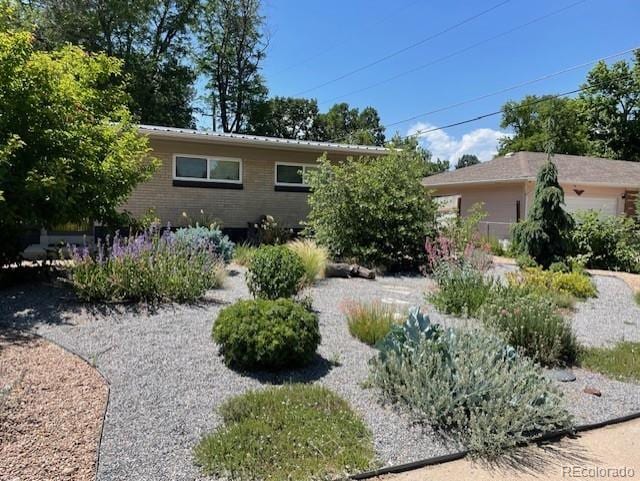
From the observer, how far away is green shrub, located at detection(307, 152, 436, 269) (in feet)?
35.0

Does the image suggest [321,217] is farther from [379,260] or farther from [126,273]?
[126,273]

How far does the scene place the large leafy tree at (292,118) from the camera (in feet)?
105

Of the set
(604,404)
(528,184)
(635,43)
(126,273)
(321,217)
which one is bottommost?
(604,404)

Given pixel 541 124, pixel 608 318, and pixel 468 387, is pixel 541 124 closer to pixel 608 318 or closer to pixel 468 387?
pixel 608 318

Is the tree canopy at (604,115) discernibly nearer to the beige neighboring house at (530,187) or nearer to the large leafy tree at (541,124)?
the large leafy tree at (541,124)

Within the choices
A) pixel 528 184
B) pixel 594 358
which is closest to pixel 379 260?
pixel 594 358

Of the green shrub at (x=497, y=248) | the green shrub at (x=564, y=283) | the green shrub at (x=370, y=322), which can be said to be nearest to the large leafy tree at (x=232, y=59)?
the green shrub at (x=497, y=248)

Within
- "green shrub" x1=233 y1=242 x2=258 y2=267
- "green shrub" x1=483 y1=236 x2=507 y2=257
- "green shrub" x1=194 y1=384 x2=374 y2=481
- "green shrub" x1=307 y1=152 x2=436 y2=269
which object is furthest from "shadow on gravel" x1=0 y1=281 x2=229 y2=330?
"green shrub" x1=483 y1=236 x2=507 y2=257

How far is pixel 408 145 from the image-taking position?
12.0 meters

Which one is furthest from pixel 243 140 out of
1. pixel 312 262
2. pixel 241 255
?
pixel 312 262

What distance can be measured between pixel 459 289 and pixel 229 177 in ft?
29.9

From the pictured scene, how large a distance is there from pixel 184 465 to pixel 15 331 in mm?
3363

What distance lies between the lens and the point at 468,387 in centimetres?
366

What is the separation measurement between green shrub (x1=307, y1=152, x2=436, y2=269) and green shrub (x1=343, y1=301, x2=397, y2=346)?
492 centimetres
